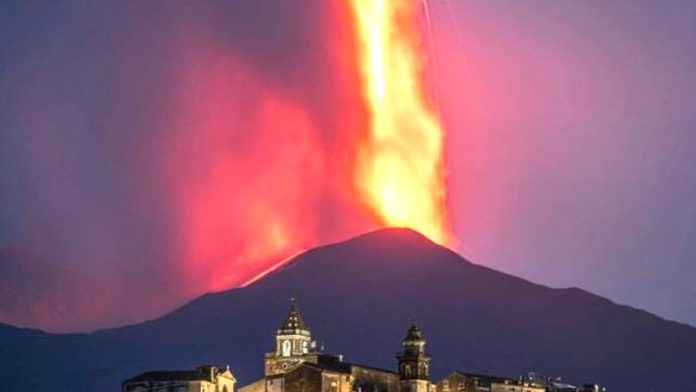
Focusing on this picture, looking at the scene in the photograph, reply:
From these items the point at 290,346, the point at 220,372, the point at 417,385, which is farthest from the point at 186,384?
the point at 417,385

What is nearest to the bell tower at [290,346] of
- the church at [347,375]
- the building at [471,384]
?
the church at [347,375]

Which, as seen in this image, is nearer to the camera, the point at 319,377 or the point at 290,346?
the point at 319,377

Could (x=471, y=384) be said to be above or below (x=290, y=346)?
below

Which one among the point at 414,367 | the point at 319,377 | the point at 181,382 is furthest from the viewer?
the point at 181,382

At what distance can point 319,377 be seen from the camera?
10756 centimetres

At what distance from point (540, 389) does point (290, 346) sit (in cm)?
2467

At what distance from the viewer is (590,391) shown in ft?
433

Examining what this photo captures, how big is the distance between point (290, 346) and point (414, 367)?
21.8 metres

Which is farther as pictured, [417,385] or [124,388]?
[124,388]

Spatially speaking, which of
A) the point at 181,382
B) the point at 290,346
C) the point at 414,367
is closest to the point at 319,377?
the point at 414,367

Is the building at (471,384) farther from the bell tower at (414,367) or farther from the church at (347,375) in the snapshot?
the bell tower at (414,367)

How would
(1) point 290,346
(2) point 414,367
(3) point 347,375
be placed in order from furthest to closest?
(1) point 290,346, (3) point 347,375, (2) point 414,367

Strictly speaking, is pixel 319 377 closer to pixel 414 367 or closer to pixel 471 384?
pixel 414 367

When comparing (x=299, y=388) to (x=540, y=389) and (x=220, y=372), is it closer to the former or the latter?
(x=220, y=372)
